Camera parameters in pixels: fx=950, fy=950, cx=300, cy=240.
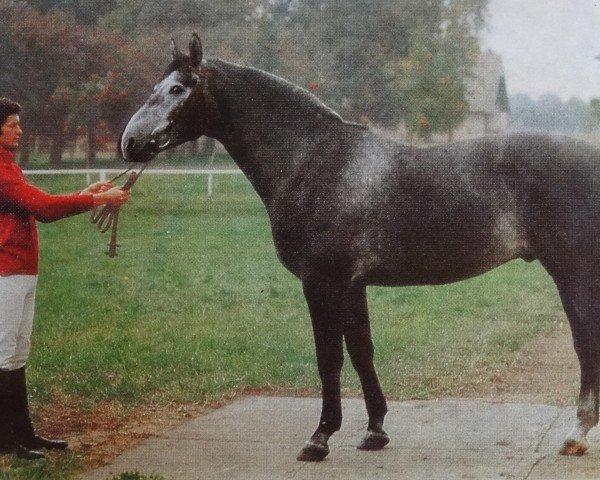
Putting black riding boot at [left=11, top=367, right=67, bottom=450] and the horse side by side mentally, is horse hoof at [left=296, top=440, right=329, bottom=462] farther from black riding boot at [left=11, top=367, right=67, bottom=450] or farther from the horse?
black riding boot at [left=11, top=367, right=67, bottom=450]

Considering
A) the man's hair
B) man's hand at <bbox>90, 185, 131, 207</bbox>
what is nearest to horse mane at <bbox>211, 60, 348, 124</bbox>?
man's hand at <bbox>90, 185, 131, 207</bbox>

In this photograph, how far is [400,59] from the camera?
19.5ft

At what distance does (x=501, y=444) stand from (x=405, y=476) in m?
0.72

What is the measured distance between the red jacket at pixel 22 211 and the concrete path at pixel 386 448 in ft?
3.70

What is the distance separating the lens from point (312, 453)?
4.69 meters

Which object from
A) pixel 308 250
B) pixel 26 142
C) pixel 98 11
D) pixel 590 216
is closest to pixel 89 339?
pixel 26 142

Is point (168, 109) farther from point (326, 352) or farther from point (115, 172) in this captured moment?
point (115, 172)

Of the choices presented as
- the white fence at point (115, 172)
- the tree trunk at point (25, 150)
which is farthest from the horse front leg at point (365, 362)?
the tree trunk at point (25, 150)

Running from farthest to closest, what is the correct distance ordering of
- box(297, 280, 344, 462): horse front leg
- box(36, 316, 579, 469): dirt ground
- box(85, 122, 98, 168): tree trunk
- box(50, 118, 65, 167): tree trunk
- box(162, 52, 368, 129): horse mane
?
box(50, 118, 65, 167): tree trunk, box(85, 122, 98, 168): tree trunk, box(36, 316, 579, 469): dirt ground, box(162, 52, 368, 129): horse mane, box(297, 280, 344, 462): horse front leg

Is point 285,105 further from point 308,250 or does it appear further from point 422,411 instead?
point 422,411

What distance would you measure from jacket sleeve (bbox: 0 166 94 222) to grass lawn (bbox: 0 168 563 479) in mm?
1643

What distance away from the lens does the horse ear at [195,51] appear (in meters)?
4.62

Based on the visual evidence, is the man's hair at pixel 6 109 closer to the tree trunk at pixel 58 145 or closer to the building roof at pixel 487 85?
the tree trunk at pixel 58 145

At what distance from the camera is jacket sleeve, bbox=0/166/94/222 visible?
4.73 m
